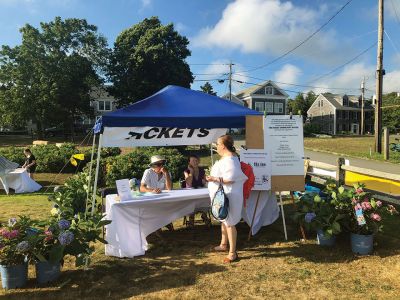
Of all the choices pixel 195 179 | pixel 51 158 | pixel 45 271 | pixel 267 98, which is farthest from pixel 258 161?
pixel 267 98

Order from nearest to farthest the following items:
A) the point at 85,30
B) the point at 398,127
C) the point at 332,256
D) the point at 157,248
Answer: the point at 332,256
the point at 157,248
the point at 85,30
the point at 398,127

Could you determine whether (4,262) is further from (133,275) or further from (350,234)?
(350,234)

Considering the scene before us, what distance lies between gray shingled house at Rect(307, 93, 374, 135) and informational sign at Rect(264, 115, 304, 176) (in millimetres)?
62134

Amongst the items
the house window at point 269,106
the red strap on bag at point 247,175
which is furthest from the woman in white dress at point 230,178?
the house window at point 269,106

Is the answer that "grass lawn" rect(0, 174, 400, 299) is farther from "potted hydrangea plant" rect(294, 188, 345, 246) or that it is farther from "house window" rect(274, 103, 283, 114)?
"house window" rect(274, 103, 283, 114)

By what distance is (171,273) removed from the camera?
4.54 meters

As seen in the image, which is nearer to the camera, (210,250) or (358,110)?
(210,250)

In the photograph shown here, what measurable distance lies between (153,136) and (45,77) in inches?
1491

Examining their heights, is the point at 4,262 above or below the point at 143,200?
below

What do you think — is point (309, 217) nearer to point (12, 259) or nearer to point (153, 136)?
point (153, 136)

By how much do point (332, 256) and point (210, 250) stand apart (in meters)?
1.71

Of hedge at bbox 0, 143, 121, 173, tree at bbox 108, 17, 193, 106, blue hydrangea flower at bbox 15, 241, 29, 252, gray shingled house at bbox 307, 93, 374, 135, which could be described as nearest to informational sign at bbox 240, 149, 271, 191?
blue hydrangea flower at bbox 15, 241, 29, 252

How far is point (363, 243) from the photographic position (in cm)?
505

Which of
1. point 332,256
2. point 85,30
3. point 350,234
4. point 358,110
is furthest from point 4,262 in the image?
point 358,110
